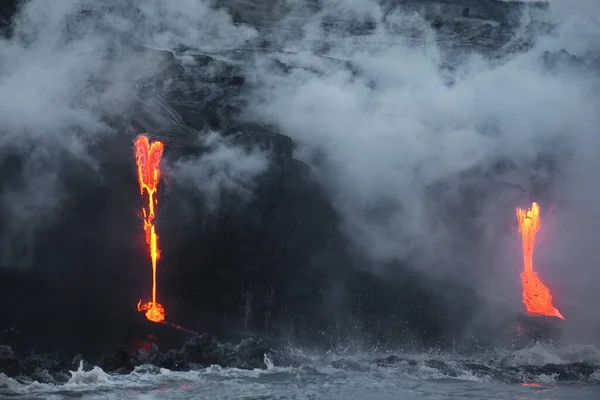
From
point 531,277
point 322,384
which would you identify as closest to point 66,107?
point 322,384

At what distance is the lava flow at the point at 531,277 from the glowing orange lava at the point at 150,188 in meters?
18.7

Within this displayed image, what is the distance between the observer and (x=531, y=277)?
44.5m

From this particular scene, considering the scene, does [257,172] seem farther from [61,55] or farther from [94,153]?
[61,55]

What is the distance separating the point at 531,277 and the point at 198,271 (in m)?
17.8

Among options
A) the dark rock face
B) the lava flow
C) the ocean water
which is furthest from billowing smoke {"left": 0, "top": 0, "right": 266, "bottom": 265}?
the lava flow

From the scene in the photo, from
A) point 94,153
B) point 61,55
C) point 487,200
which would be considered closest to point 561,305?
point 487,200

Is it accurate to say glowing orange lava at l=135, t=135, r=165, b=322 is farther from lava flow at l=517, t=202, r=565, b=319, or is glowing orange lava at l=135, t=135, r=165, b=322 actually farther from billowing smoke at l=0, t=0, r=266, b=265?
lava flow at l=517, t=202, r=565, b=319

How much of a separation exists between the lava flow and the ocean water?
4276 mm

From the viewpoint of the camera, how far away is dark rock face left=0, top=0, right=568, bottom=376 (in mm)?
35500

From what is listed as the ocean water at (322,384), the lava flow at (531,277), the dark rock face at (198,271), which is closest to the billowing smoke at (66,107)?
the dark rock face at (198,271)

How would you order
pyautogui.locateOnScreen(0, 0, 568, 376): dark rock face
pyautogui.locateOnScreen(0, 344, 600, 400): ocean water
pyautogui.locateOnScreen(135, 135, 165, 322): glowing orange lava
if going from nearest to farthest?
pyautogui.locateOnScreen(0, 344, 600, 400): ocean water
pyautogui.locateOnScreen(0, 0, 568, 376): dark rock face
pyautogui.locateOnScreen(135, 135, 165, 322): glowing orange lava

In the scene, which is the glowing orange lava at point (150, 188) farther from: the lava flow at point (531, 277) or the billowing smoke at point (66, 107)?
the lava flow at point (531, 277)

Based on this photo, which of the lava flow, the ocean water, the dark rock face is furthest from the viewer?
the lava flow

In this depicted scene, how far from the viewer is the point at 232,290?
127 ft
